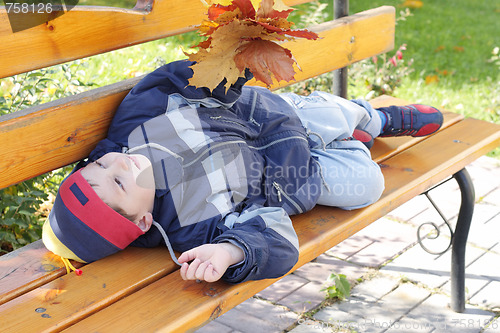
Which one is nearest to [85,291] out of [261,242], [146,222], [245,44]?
[146,222]

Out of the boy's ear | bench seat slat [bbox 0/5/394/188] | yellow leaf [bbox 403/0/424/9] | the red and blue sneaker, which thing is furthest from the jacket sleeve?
yellow leaf [bbox 403/0/424/9]

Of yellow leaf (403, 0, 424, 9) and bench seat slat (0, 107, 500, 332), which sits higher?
bench seat slat (0, 107, 500, 332)

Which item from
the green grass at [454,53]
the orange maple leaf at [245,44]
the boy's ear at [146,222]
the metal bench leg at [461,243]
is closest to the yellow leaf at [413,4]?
the green grass at [454,53]

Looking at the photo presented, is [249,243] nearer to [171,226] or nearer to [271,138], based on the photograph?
[171,226]

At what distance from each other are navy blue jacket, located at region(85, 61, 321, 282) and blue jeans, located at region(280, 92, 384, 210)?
7 cm

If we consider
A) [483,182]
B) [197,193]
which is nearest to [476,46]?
[483,182]

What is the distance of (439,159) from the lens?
8.85ft

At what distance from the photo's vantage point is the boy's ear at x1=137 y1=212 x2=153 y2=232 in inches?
77.8

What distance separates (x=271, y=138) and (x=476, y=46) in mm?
4389

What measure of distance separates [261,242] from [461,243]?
1321 millimetres

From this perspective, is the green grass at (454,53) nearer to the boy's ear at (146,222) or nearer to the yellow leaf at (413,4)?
the yellow leaf at (413,4)

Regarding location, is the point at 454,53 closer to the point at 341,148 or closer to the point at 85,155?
the point at 341,148

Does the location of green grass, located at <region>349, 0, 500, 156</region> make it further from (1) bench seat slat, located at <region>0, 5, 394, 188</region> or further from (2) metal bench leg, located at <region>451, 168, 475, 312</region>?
(1) bench seat slat, located at <region>0, 5, 394, 188</region>

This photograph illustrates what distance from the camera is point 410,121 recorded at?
279cm
